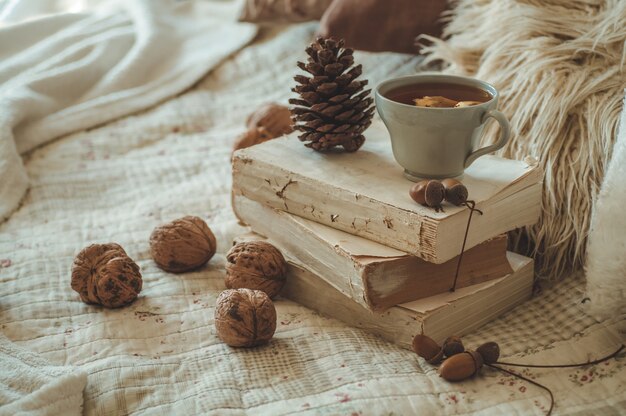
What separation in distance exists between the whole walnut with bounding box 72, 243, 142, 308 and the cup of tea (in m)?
0.35

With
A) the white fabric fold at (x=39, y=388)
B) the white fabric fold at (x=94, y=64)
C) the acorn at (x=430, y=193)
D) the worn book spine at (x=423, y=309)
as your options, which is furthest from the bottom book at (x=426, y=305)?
the white fabric fold at (x=94, y=64)

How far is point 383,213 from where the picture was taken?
769mm

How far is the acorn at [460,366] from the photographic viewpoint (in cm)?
72

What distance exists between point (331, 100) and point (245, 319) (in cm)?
28

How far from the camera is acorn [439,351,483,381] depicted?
0.72 meters

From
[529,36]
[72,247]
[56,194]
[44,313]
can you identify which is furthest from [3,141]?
[529,36]

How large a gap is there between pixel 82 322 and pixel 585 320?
59 cm

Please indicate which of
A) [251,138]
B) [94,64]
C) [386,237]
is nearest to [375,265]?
[386,237]

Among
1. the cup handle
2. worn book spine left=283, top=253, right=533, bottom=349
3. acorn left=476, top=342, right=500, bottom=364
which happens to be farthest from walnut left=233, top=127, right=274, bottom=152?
acorn left=476, top=342, right=500, bottom=364

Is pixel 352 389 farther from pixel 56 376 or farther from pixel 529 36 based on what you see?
pixel 529 36

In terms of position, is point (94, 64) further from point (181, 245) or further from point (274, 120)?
point (181, 245)

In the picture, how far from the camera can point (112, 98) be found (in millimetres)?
1377

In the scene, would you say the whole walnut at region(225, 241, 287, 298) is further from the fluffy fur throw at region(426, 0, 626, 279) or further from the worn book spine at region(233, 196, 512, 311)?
the fluffy fur throw at region(426, 0, 626, 279)

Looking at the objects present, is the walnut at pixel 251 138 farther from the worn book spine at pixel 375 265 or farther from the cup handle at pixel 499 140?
the cup handle at pixel 499 140
